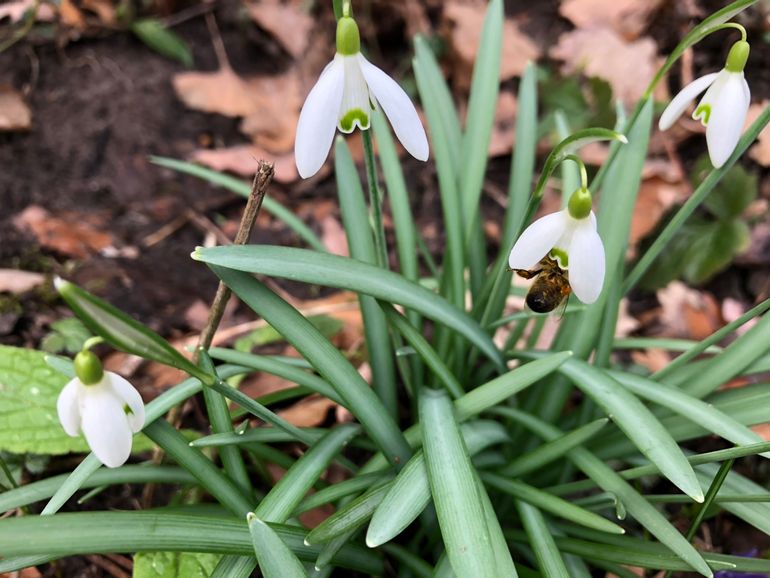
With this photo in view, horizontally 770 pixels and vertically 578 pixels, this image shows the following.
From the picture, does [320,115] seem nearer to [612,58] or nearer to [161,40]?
[161,40]

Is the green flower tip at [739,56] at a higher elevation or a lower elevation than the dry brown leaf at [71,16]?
lower

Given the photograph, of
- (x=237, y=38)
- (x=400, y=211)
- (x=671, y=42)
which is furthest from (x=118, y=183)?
(x=671, y=42)

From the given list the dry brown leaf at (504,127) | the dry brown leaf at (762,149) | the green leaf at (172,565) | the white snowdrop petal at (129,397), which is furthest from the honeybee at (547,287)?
the dry brown leaf at (762,149)

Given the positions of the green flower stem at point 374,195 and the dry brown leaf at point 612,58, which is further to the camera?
the dry brown leaf at point 612,58

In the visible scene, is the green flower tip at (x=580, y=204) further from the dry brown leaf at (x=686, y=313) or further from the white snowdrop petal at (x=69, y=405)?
the dry brown leaf at (x=686, y=313)

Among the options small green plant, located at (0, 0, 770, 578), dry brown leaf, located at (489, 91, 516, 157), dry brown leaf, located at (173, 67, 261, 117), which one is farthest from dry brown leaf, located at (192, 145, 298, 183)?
small green plant, located at (0, 0, 770, 578)

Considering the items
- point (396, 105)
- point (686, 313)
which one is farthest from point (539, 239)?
point (686, 313)

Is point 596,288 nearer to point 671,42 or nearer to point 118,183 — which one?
point 118,183
